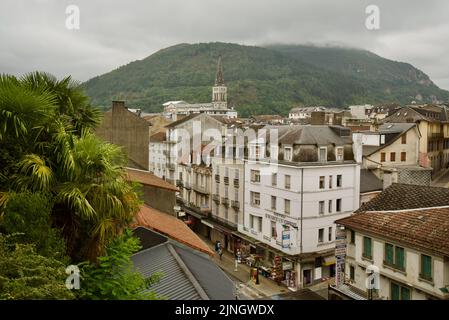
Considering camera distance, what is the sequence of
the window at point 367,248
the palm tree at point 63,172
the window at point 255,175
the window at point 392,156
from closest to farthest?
the palm tree at point 63,172 < the window at point 367,248 < the window at point 255,175 < the window at point 392,156

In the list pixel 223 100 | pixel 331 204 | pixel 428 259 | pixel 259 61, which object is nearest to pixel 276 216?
pixel 331 204

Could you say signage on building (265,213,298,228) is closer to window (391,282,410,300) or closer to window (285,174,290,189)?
window (285,174,290,189)

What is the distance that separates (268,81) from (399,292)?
486 feet

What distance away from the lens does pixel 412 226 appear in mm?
17453

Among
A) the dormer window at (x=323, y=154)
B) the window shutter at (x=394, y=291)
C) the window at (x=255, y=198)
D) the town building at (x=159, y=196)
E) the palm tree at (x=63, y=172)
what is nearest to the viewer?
the palm tree at (x=63, y=172)

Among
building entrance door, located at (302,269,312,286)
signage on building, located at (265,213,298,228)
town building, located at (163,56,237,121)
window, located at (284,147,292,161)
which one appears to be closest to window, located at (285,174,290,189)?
window, located at (284,147,292,161)

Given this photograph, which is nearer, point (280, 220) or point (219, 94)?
point (280, 220)

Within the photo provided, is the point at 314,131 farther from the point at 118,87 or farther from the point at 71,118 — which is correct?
the point at 118,87

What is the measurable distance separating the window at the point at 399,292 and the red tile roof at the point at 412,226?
1.98 m

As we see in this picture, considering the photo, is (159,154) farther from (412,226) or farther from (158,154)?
(412,226)

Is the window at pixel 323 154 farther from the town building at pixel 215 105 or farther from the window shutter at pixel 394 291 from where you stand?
the town building at pixel 215 105

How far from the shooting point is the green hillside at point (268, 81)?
115 m

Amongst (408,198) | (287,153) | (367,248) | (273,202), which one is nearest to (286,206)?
(273,202)

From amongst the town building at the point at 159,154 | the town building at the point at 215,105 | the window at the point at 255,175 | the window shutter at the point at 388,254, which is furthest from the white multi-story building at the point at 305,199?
the town building at the point at 215,105
